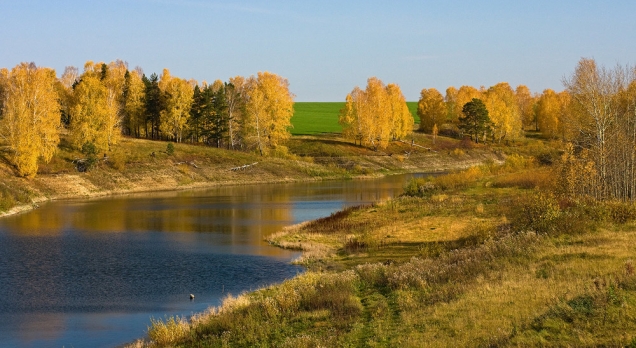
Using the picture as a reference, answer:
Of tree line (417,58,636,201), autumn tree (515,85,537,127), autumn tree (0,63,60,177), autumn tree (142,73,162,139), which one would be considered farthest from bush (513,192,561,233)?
autumn tree (515,85,537,127)

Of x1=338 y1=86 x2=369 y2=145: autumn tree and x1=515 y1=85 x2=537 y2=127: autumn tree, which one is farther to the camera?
x1=515 y1=85 x2=537 y2=127: autumn tree

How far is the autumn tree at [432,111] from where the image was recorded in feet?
465

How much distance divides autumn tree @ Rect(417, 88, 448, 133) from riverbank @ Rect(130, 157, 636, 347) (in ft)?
372

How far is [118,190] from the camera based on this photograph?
73500 mm

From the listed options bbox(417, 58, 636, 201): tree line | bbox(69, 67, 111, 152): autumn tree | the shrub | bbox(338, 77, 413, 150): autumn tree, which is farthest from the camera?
bbox(338, 77, 413, 150): autumn tree

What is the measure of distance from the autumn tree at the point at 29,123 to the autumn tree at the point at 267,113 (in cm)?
3331

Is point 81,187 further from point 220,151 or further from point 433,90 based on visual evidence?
point 433,90

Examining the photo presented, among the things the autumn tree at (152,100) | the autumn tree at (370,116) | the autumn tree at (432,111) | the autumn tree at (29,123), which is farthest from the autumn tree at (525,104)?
the autumn tree at (29,123)

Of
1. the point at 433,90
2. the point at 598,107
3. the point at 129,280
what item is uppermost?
the point at 433,90

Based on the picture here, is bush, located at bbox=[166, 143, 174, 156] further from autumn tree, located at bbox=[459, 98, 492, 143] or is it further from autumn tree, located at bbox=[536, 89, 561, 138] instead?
autumn tree, located at bbox=[536, 89, 561, 138]

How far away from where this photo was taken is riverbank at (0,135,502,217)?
222 feet

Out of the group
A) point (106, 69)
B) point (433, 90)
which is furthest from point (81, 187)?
point (433, 90)

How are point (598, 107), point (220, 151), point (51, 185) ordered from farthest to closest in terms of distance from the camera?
point (220, 151) < point (51, 185) < point (598, 107)

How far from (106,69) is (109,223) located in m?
64.4
